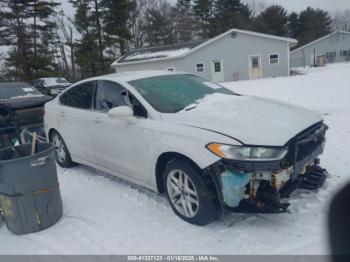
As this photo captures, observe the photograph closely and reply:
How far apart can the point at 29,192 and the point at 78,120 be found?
1713mm

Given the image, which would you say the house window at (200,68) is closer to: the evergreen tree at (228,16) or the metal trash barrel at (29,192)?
the evergreen tree at (228,16)

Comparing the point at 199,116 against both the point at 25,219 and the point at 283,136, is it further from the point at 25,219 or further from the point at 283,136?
the point at 25,219

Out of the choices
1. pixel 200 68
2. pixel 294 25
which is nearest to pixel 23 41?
pixel 200 68

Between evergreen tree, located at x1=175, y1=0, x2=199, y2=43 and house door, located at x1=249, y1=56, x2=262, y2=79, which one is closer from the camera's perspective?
house door, located at x1=249, y1=56, x2=262, y2=79

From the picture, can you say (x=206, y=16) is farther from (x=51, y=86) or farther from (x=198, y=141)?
(x=198, y=141)

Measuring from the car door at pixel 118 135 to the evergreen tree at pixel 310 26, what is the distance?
52.9m

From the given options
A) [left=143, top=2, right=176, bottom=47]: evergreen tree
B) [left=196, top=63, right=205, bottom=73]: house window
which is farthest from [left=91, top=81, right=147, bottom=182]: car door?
[left=143, top=2, right=176, bottom=47]: evergreen tree

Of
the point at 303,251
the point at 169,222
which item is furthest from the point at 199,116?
the point at 303,251

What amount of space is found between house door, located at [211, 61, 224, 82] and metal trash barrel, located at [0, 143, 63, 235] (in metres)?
25.4

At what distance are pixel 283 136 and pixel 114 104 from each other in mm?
2335

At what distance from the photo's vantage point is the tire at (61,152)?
19.1 ft

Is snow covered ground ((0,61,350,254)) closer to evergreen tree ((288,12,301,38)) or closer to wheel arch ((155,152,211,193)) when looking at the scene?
wheel arch ((155,152,211,193))

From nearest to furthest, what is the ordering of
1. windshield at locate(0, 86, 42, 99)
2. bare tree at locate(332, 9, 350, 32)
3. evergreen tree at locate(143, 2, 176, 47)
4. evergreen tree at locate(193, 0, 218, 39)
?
windshield at locate(0, 86, 42, 99)
evergreen tree at locate(143, 2, 176, 47)
evergreen tree at locate(193, 0, 218, 39)
bare tree at locate(332, 9, 350, 32)

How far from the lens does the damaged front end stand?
3.16 metres
